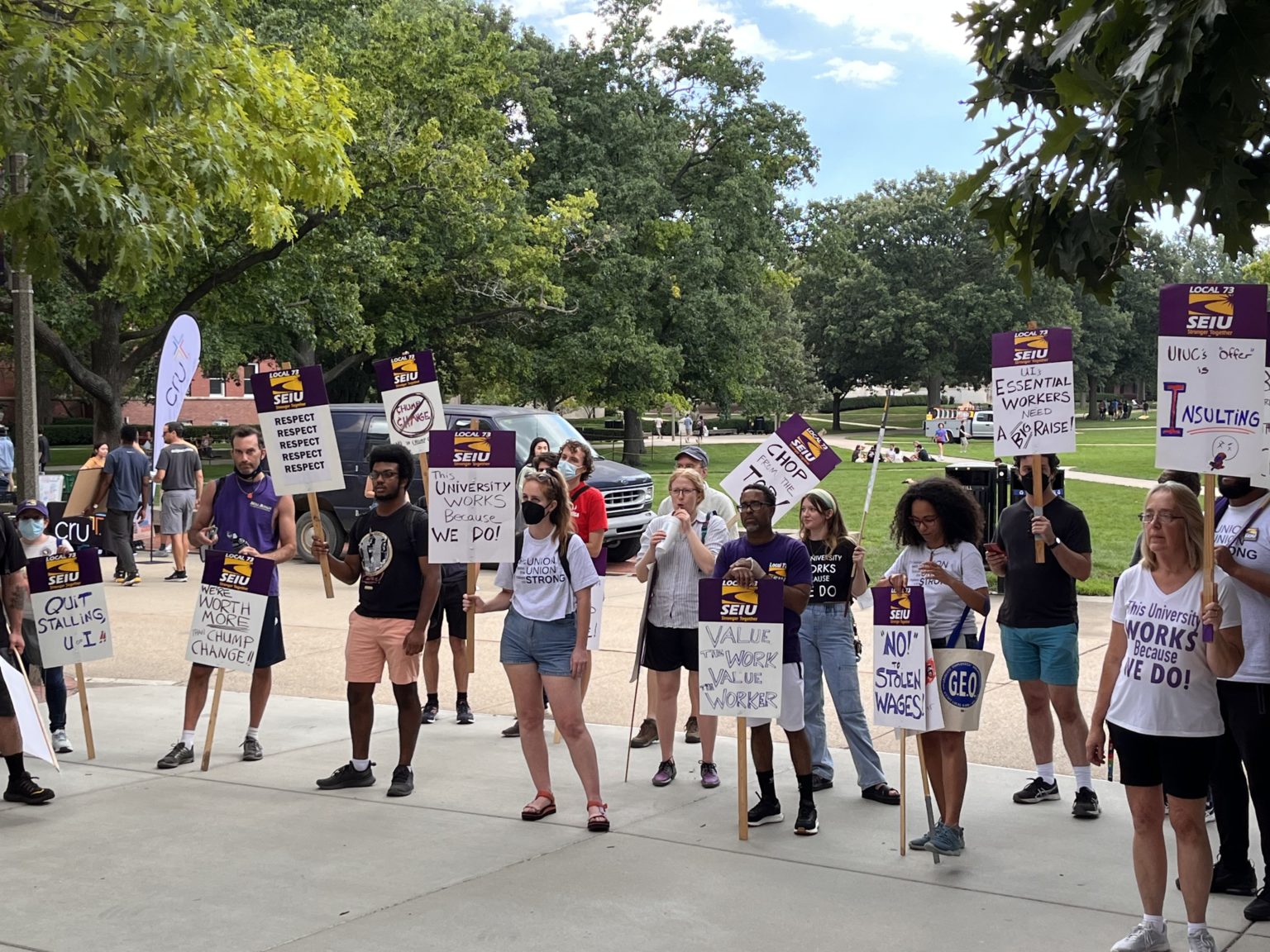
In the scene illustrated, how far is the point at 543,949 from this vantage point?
16.8 feet

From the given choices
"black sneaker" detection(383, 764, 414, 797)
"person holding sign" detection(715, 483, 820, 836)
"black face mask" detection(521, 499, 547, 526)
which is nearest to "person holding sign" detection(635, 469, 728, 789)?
"person holding sign" detection(715, 483, 820, 836)

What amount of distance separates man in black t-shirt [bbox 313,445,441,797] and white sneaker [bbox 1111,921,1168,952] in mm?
3861

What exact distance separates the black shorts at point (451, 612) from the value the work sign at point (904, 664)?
143 inches

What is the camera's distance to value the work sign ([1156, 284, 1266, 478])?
209 inches

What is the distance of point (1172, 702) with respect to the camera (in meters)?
4.82

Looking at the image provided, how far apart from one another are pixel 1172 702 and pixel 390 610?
4.16 meters

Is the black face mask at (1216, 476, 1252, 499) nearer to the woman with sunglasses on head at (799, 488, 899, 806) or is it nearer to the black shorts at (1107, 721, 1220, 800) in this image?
the black shorts at (1107, 721, 1220, 800)

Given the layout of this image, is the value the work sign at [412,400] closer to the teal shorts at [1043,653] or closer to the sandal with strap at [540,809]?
the sandal with strap at [540,809]

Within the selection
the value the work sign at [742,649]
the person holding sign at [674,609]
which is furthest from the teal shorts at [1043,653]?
the person holding sign at [674,609]

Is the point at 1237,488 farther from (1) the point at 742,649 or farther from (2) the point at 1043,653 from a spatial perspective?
(1) the point at 742,649

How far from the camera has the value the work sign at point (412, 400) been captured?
8828mm

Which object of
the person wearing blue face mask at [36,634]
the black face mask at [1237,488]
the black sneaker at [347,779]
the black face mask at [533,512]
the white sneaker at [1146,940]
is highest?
the black face mask at [1237,488]

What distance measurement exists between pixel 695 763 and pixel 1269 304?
400 centimetres

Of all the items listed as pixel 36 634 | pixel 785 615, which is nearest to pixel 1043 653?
pixel 785 615
